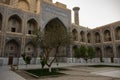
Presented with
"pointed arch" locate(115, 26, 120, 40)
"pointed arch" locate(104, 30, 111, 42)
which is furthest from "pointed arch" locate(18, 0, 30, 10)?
"pointed arch" locate(115, 26, 120, 40)

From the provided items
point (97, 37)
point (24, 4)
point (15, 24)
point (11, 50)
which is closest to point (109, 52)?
point (97, 37)

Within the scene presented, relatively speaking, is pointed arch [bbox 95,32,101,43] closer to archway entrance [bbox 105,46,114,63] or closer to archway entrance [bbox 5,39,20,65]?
archway entrance [bbox 105,46,114,63]

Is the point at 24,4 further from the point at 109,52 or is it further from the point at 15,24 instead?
the point at 109,52

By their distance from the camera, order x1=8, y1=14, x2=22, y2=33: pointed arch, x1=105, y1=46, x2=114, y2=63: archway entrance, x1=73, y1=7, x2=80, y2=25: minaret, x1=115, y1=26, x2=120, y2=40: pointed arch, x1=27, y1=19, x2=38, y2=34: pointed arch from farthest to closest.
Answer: x1=73, y1=7, x2=80, y2=25: minaret
x1=105, y1=46, x2=114, y2=63: archway entrance
x1=115, y1=26, x2=120, y2=40: pointed arch
x1=27, y1=19, x2=38, y2=34: pointed arch
x1=8, y1=14, x2=22, y2=33: pointed arch

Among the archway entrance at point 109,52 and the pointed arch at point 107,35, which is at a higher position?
the pointed arch at point 107,35

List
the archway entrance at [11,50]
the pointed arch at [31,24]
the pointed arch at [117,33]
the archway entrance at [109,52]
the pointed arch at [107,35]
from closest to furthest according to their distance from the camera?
1. the archway entrance at [11,50]
2. the pointed arch at [31,24]
3. the pointed arch at [117,33]
4. the archway entrance at [109,52]
5. the pointed arch at [107,35]

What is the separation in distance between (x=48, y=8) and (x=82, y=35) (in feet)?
48.4

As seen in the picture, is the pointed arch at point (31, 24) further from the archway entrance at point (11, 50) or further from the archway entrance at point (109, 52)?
the archway entrance at point (109, 52)

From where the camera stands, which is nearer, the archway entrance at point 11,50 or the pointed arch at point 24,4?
the archway entrance at point 11,50

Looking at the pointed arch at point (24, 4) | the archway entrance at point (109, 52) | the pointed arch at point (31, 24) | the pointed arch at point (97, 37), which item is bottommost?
the archway entrance at point (109, 52)

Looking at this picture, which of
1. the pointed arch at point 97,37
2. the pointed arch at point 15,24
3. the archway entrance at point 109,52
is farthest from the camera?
the pointed arch at point 97,37

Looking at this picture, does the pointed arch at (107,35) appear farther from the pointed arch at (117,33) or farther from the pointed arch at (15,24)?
the pointed arch at (15,24)

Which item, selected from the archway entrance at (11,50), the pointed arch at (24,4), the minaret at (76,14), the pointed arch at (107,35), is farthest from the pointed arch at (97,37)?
the archway entrance at (11,50)

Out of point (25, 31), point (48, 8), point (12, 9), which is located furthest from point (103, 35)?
point (12, 9)
